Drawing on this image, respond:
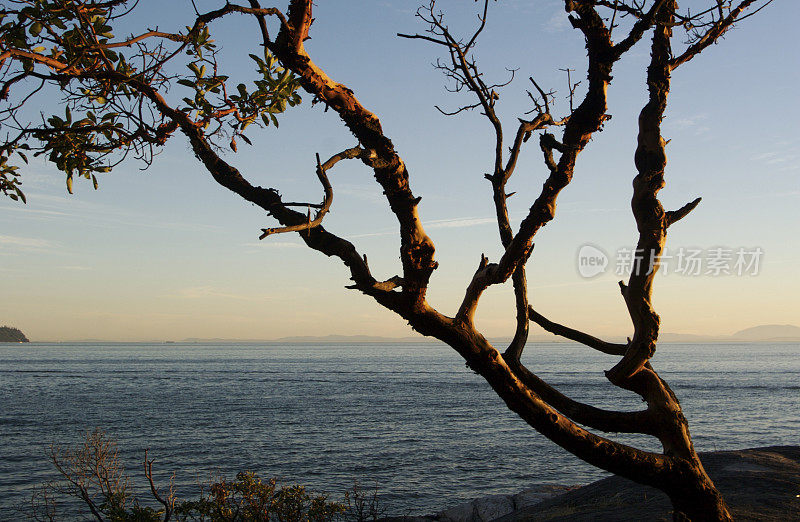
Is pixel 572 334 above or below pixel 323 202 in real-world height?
below

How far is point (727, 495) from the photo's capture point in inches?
347

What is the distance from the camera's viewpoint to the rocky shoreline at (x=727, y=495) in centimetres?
812

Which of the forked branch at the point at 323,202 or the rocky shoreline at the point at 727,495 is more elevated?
the forked branch at the point at 323,202

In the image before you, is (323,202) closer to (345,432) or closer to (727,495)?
(727,495)

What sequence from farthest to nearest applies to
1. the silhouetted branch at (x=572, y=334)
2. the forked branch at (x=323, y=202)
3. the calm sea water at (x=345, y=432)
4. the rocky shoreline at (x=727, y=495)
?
1. the calm sea water at (x=345, y=432)
2. the rocky shoreline at (x=727, y=495)
3. the silhouetted branch at (x=572, y=334)
4. the forked branch at (x=323, y=202)

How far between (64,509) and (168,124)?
760 inches

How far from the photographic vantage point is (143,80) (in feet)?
16.3

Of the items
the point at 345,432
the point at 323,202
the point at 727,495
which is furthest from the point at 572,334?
the point at 345,432

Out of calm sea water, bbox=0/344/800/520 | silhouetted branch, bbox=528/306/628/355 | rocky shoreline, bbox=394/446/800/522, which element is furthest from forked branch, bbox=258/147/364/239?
calm sea water, bbox=0/344/800/520

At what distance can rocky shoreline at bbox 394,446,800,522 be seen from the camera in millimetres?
8125

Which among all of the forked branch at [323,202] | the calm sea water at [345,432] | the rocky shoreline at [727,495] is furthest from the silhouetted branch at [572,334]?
the calm sea water at [345,432]

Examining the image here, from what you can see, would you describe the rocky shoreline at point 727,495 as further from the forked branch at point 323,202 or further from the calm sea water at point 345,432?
the calm sea water at point 345,432

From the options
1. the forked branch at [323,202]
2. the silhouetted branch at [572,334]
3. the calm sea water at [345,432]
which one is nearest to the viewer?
the forked branch at [323,202]

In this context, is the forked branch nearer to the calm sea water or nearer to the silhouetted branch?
the silhouetted branch
